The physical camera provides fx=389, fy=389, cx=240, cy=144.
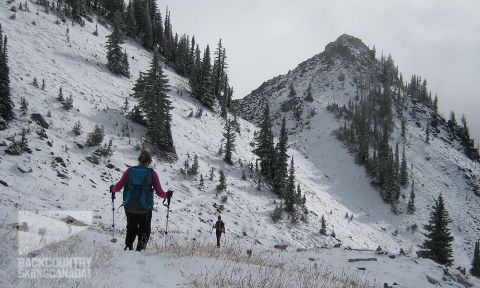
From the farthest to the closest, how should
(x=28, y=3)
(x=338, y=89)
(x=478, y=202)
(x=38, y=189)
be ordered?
(x=338, y=89)
(x=478, y=202)
(x=28, y=3)
(x=38, y=189)

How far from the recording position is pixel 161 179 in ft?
98.8

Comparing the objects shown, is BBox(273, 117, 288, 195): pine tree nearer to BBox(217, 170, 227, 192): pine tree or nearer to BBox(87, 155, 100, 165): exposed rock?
BBox(217, 170, 227, 192): pine tree

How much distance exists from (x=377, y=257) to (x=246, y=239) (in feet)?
33.0

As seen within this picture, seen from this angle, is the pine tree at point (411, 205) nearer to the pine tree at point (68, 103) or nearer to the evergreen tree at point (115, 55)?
the evergreen tree at point (115, 55)

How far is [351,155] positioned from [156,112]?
179ft

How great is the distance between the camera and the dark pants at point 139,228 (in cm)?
784

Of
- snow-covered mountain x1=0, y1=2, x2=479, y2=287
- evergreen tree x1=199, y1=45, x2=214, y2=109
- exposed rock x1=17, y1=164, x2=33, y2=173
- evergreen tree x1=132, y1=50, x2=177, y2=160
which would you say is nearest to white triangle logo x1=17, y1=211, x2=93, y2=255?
snow-covered mountain x1=0, y1=2, x2=479, y2=287

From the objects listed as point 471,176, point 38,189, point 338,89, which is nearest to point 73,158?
point 38,189

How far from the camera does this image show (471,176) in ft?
277

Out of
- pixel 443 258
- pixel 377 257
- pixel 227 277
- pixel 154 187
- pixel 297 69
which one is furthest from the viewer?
pixel 297 69

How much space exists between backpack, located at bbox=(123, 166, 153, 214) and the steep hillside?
5519 cm

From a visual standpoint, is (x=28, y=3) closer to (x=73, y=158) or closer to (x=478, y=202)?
(x=73, y=158)

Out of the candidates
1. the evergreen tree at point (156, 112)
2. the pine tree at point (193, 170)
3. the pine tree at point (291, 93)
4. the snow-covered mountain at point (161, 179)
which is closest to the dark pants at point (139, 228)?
the snow-covered mountain at point (161, 179)

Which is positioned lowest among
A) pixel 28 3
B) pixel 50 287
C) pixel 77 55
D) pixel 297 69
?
pixel 50 287
